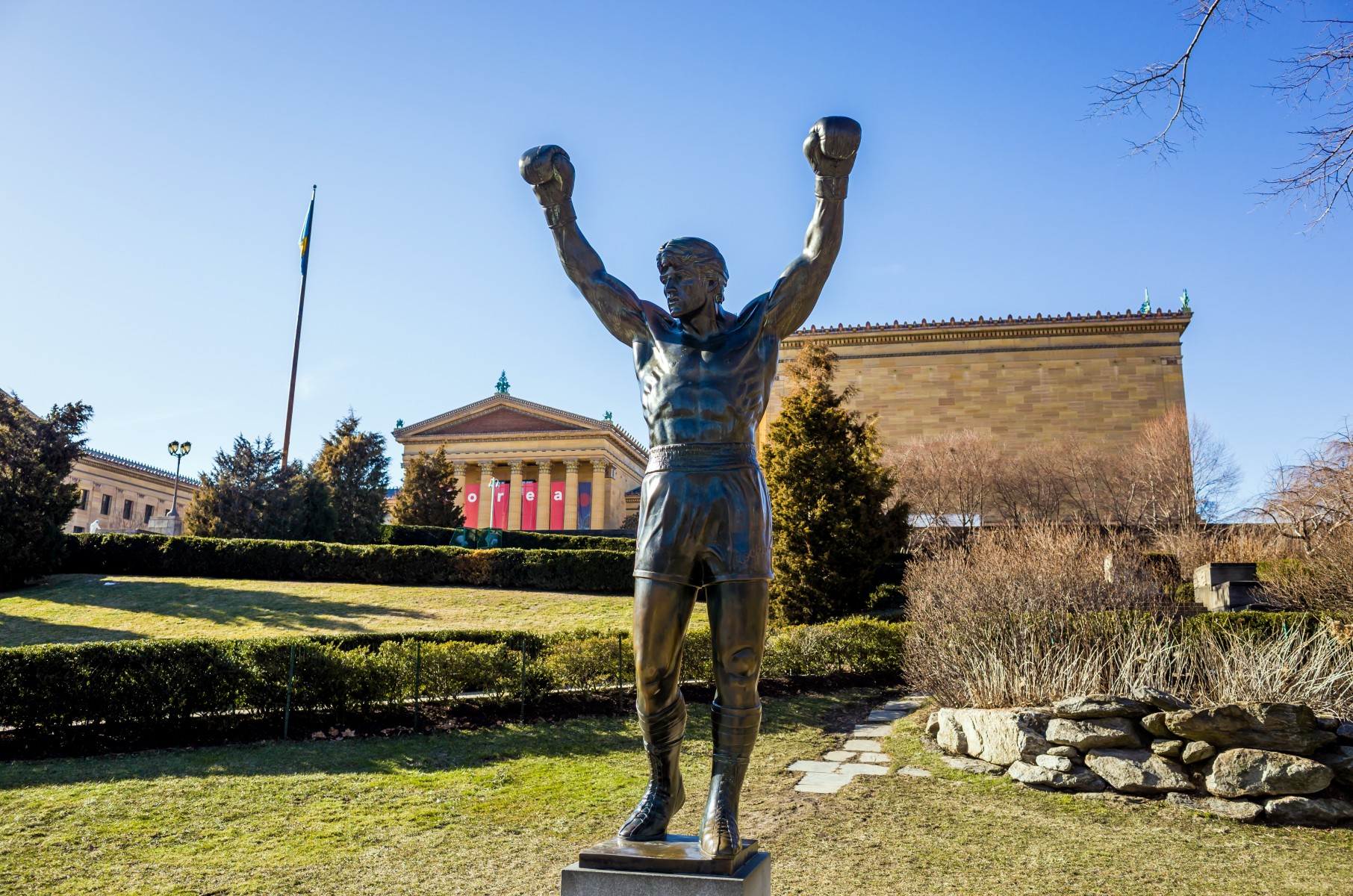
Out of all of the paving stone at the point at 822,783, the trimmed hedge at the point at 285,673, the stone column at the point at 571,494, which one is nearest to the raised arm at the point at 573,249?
the paving stone at the point at 822,783

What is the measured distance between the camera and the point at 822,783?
8.73 meters

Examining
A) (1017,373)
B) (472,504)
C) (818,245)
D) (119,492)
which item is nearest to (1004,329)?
(1017,373)

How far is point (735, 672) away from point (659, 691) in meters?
0.33

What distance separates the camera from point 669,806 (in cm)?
360

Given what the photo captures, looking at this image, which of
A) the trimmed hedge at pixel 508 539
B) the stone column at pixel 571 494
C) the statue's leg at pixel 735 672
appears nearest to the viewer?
the statue's leg at pixel 735 672

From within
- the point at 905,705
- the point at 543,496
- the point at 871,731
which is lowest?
the point at 871,731

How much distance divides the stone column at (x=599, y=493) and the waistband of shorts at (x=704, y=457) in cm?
5408

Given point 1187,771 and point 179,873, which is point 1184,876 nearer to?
point 1187,771

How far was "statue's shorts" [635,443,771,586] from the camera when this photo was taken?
3.52m

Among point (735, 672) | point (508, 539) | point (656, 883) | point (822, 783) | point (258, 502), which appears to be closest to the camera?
point (656, 883)

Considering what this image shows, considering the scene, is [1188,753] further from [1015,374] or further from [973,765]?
[1015,374]

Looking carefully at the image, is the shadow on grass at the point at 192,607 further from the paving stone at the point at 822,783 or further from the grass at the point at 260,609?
the paving stone at the point at 822,783

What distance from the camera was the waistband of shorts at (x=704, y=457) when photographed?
3625 millimetres

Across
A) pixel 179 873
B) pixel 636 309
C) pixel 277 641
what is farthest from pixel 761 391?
pixel 277 641
